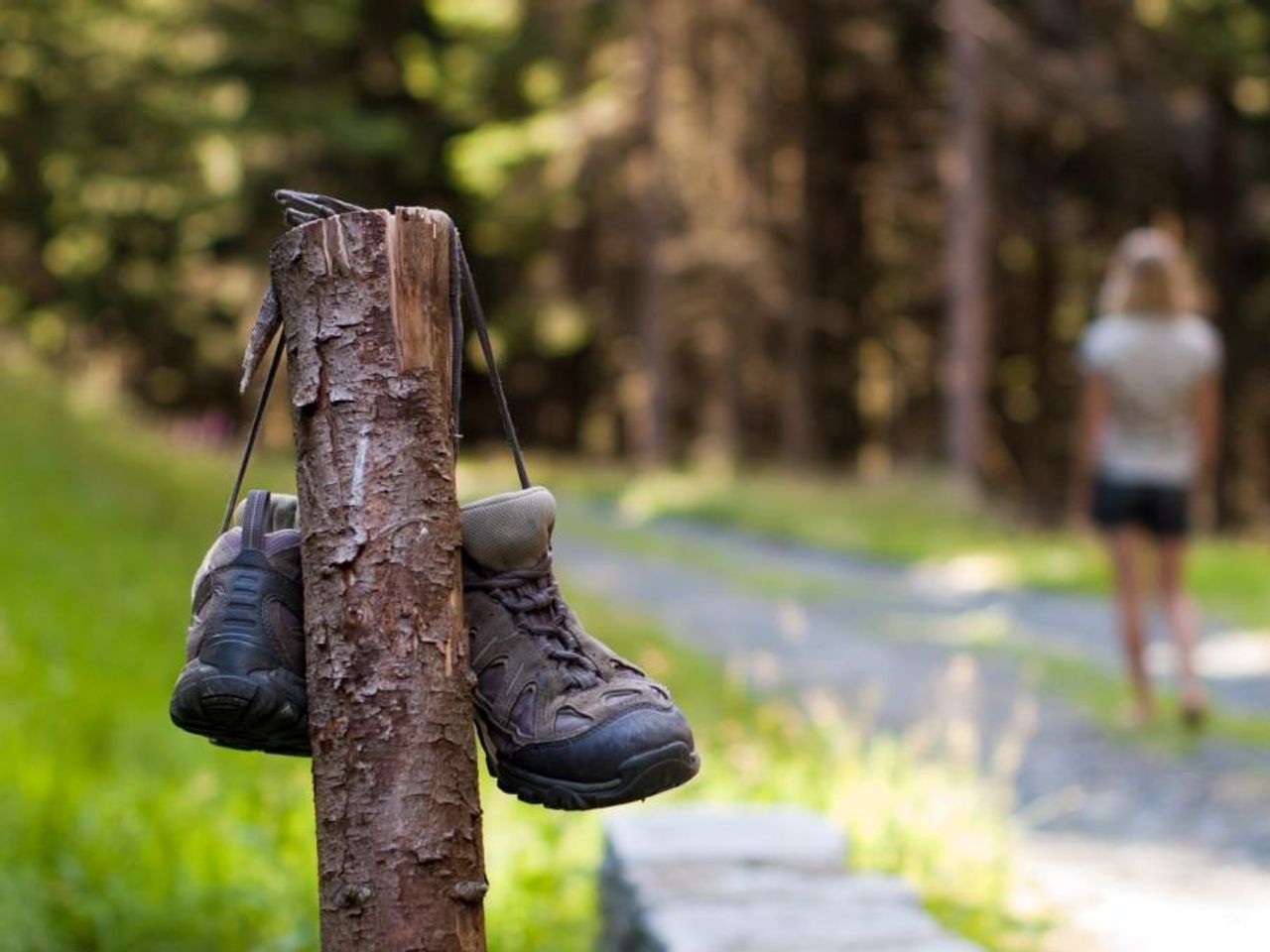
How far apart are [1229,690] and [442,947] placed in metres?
7.18

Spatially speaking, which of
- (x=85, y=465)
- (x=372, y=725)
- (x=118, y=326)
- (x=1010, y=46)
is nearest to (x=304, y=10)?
(x=118, y=326)

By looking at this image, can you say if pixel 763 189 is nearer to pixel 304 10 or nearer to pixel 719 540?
pixel 304 10

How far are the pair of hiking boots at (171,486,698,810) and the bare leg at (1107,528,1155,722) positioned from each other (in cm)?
556

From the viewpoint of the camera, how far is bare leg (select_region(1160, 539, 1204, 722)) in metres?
6.96

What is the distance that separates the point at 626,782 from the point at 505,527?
396 mm

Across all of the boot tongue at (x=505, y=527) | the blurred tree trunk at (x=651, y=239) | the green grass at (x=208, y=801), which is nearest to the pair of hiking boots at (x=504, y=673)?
the boot tongue at (x=505, y=527)

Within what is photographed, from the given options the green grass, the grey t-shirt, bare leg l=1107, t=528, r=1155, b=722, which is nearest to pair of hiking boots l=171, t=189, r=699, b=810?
the green grass

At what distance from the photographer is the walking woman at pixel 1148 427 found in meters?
6.89

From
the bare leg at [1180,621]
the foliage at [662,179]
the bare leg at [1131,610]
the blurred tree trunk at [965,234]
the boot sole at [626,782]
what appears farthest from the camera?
the foliage at [662,179]

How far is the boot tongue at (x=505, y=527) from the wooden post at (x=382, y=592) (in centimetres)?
4

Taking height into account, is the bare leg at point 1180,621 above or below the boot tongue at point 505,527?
below

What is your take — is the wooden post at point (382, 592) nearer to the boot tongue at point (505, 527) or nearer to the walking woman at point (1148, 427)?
the boot tongue at point (505, 527)

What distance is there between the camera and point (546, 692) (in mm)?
2010

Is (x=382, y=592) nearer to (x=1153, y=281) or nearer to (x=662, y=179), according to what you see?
(x=1153, y=281)
